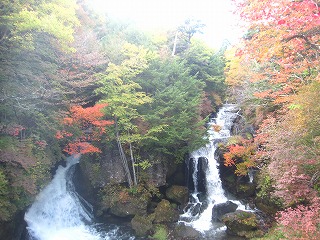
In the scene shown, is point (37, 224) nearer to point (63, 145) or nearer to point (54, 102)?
point (63, 145)

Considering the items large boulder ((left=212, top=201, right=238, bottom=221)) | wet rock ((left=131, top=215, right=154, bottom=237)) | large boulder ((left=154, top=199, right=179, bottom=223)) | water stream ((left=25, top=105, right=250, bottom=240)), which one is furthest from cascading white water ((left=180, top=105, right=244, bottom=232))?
wet rock ((left=131, top=215, right=154, bottom=237))

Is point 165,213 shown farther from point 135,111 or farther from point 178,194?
point 135,111

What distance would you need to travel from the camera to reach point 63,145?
17.0 meters

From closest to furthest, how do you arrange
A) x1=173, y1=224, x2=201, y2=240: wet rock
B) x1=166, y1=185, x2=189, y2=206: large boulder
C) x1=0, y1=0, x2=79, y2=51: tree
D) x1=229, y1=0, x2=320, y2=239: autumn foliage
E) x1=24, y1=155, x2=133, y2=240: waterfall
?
x1=229, y1=0, x2=320, y2=239: autumn foliage, x1=0, y1=0, x2=79, y2=51: tree, x1=24, y1=155, x2=133, y2=240: waterfall, x1=173, y1=224, x2=201, y2=240: wet rock, x1=166, y1=185, x2=189, y2=206: large boulder

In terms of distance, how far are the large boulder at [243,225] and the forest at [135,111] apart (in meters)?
0.50

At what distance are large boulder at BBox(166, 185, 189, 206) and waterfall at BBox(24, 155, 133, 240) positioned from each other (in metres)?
4.58

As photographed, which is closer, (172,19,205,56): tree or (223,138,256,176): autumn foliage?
(223,138,256,176): autumn foliage

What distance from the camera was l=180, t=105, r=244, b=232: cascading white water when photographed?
1631 cm

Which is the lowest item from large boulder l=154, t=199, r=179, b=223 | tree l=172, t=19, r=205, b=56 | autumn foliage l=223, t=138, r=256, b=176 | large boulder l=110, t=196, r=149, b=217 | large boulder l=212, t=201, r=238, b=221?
large boulder l=212, t=201, r=238, b=221

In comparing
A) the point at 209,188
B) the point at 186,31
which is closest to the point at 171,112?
the point at 209,188

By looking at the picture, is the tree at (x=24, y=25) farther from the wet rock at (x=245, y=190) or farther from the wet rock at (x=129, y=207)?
the wet rock at (x=245, y=190)

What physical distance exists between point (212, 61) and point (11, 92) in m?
22.1

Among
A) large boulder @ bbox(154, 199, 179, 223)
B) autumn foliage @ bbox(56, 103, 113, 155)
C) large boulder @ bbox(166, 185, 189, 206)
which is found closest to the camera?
autumn foliage @ bbox(56, 103, 113, 155)

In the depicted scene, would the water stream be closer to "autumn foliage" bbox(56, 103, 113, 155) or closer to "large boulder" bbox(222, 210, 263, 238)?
"large boulder" bbox(222, 210, 263, 238)
